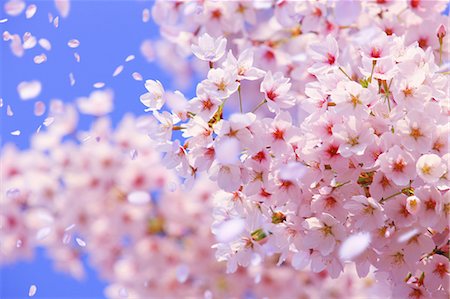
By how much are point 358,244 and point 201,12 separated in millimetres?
423

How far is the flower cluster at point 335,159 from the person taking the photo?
61 cm

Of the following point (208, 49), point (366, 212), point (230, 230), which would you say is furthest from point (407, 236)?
point (208, 49)

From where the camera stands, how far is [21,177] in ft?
6.01

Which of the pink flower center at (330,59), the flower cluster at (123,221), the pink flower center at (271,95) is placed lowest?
the flower cluster at (123,221)

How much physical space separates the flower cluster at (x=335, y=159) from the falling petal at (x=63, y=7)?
0.86 feet

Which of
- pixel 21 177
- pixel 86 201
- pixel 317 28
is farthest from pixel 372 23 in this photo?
pixel 21 177

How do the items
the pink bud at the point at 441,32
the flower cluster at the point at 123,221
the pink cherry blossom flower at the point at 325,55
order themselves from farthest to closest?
the flower cluster at the point at 123,221, the pink bud at the point at 441,32, the pink cherry blossom flower at the point at 325,55

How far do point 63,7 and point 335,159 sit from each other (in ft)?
1.49

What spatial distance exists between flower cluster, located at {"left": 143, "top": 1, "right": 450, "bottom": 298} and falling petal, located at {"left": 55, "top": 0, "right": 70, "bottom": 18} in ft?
0.86

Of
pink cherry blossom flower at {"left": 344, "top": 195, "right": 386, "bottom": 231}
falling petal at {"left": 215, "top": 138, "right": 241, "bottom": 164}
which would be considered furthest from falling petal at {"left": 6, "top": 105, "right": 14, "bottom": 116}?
pink cherry blossom flower at {"left": 344, "top": 195, "right": 386, "bottom": 231}

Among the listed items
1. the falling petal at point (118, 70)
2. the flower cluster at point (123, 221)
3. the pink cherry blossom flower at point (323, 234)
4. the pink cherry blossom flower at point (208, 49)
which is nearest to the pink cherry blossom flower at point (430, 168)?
the pink cherry blossom flower at point (323, 234)

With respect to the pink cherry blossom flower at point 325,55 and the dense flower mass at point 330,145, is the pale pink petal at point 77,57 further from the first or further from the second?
the pink cherry blossom flower at point 325,55

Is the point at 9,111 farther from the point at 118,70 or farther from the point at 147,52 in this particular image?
the point at 147,52

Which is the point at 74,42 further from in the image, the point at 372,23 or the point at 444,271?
the point at 444,271
